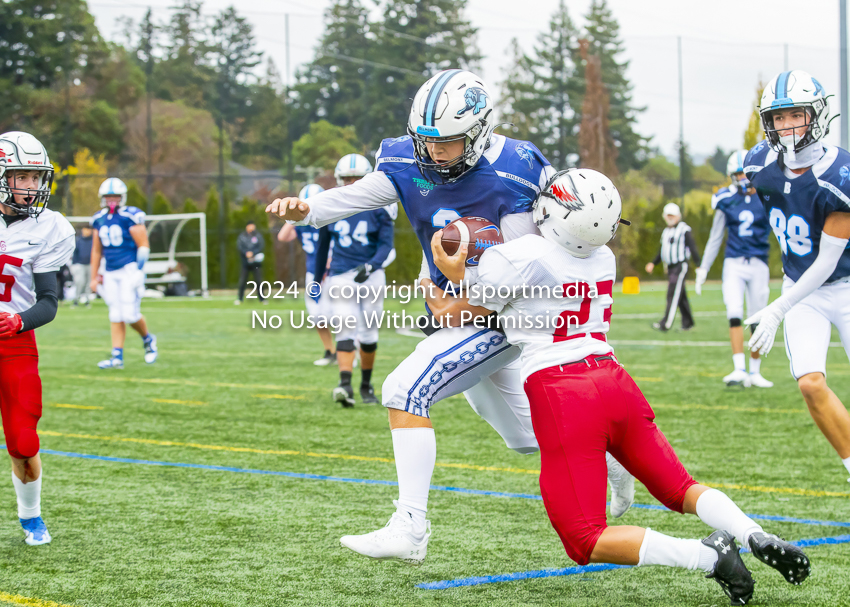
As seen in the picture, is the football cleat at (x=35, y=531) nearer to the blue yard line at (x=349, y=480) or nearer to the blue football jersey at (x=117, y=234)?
the blue yard line at (x=349, y=480)

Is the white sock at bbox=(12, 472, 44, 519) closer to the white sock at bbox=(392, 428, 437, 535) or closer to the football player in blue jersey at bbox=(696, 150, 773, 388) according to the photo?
the white sock at bbox=(392, 428, 437, 535)

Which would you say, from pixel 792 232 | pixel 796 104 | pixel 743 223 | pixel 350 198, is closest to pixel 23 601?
pixel 350 198

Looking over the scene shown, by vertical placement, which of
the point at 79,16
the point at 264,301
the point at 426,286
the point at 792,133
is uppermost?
the point at 79,16

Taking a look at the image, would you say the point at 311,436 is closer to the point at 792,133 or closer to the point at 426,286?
the point at 426,286

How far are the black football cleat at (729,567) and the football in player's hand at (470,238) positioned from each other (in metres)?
1.20

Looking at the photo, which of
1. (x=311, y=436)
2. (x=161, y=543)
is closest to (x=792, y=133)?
(x=161, y=543)

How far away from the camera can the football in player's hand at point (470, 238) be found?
3.38m

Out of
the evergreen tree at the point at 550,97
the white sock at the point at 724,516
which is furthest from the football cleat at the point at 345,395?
the evergreen tree at the point at 550,97

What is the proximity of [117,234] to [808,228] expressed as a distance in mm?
7743

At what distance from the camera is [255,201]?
→ 29.5 m

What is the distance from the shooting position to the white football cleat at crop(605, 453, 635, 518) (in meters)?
3.80

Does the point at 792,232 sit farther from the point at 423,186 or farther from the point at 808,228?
the point at 423,186

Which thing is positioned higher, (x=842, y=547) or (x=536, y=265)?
(x=536, y=265)

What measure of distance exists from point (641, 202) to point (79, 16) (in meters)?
20.5
